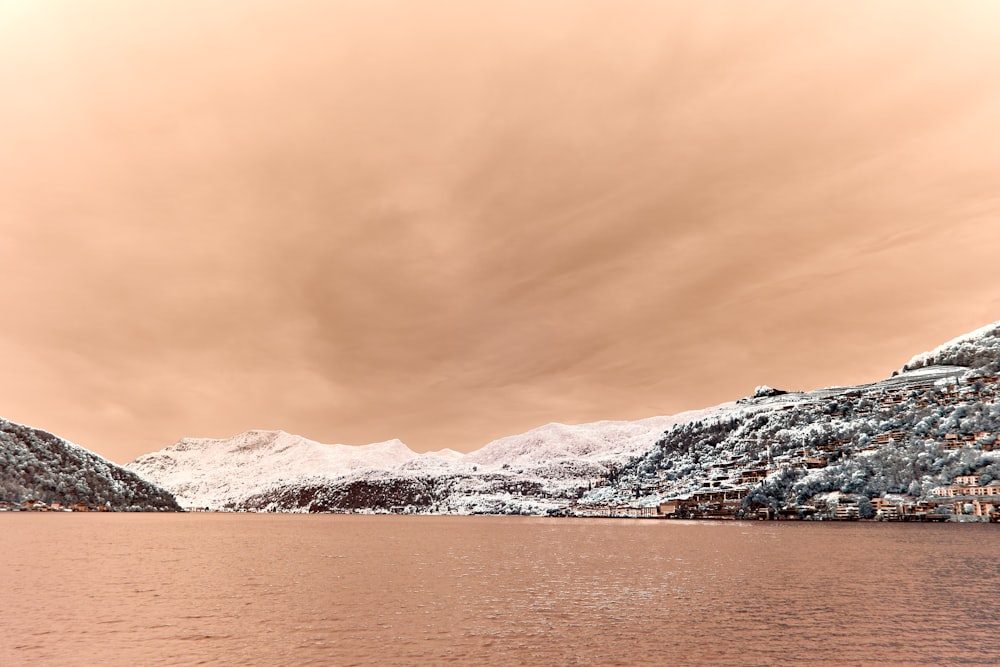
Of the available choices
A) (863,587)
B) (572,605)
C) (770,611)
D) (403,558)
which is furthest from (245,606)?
(863,587)

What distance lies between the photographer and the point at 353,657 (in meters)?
41.3

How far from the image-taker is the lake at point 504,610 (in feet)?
139

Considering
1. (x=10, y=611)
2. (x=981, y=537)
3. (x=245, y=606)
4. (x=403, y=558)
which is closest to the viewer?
(x=10, y=611)

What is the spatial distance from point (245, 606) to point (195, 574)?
34.3m

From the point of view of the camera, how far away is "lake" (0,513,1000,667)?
139 ft

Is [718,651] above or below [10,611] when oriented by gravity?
below

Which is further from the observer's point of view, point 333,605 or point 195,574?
point 195,574

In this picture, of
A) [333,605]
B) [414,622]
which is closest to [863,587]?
[414,622]

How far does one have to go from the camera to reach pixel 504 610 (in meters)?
59.9

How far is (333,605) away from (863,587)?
61695mm

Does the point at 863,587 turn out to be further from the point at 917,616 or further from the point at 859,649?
the point at 859,649

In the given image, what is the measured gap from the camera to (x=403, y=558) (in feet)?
396

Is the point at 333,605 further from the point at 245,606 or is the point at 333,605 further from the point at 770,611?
the point at 770,611

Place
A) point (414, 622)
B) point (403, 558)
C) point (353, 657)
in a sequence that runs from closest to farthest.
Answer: point (353, 657), point (414, 622), point (403, 558)
